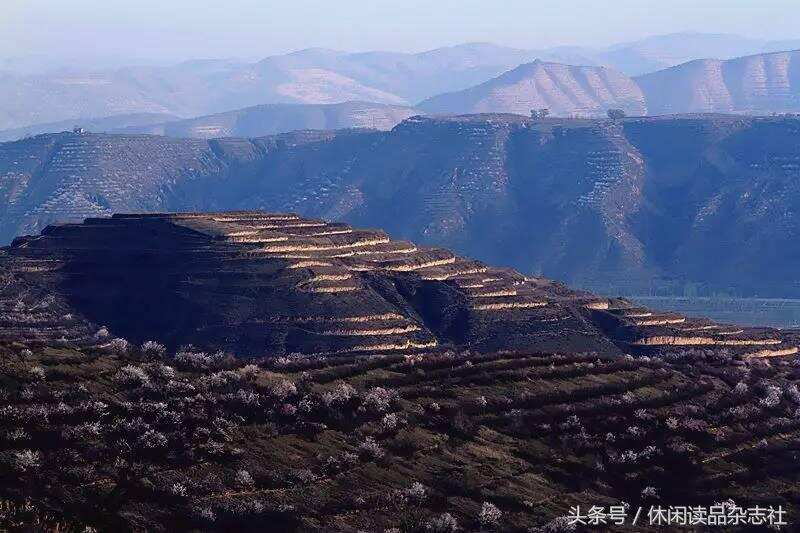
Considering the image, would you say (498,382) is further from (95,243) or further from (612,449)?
(95,243)

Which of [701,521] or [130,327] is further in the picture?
[130,327]

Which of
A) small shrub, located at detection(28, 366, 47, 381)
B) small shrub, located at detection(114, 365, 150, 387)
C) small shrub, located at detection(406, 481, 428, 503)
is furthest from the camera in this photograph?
small shrub, located at detection(114, 365, 150, 387)

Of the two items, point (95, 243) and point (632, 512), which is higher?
point (95, 243)

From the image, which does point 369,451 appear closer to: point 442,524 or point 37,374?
point 442,524

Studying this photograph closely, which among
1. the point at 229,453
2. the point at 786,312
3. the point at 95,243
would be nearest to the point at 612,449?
the point at 229,453

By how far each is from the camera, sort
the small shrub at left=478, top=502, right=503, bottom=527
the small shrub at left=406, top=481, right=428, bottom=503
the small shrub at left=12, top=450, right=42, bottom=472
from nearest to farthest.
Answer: the small shrub at left=12, top=450, right=42, bottom=472 → the small shrub at left=478, top=502, right=503, bottom=527 → the small shrub at left=406, top=481, right=428, bottom=503

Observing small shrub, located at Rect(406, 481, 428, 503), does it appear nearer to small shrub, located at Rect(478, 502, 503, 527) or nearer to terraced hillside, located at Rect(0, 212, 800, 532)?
terraced hillside, located at Rect(0, 212, 800, 532)

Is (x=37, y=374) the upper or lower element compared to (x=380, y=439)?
upper

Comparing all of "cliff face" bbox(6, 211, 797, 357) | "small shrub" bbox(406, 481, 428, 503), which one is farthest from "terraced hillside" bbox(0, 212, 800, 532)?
"cliff face" bbox(6, 211, 797, 357)

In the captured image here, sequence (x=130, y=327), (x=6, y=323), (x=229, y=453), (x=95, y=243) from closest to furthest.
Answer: (x=229, y=453) < (x=6, y=323) < (x=130, y=327) < (x=95, y=243)

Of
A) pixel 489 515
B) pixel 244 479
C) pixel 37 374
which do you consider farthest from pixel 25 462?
pixel 489 515

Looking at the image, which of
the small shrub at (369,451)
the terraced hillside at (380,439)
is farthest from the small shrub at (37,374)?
the small shrub at (369,451)
